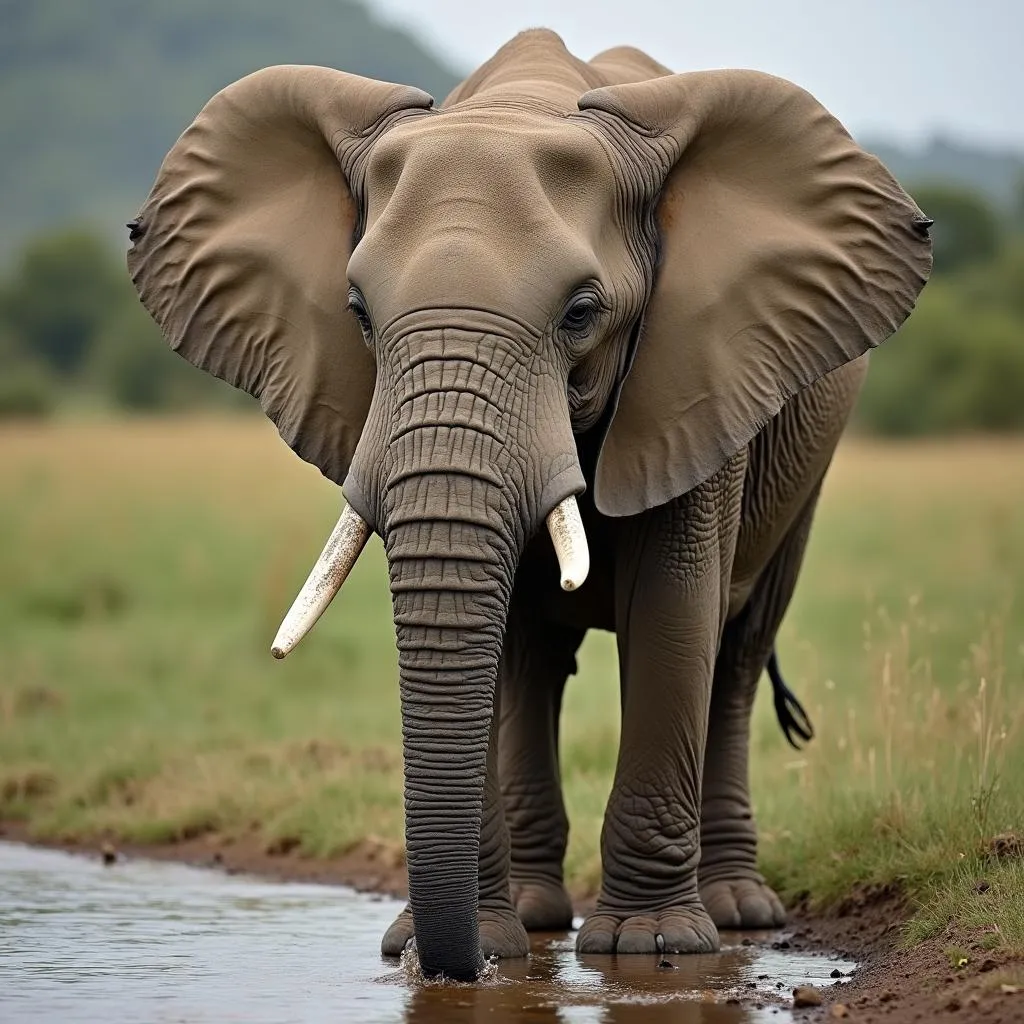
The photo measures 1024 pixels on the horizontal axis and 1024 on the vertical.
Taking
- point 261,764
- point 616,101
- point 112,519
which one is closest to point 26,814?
point 261,764

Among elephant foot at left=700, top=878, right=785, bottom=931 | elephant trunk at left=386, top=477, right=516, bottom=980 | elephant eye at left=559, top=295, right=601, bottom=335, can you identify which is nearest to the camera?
elephant trunk at left=386, top=477, right=516, bottom=980

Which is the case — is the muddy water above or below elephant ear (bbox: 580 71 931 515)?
below

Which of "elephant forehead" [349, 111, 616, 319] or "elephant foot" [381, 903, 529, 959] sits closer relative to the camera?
"elephant forehead" [349, 111, 616, 319]

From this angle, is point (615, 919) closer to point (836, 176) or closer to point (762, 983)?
point (762, 983)

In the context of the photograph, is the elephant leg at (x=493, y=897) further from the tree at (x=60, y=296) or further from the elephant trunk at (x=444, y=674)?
the tree at (x=60, y=296)

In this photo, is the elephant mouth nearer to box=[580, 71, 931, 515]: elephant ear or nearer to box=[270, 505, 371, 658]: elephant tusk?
box=[270, 505, 371, 658]: elephant tusk

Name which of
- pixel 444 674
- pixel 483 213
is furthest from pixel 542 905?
pixel 483 213

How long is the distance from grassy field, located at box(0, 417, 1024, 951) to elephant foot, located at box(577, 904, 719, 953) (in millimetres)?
670

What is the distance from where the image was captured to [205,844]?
922cm

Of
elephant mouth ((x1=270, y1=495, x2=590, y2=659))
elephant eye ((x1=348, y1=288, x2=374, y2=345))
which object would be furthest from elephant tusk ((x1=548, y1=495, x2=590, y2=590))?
elephant eye ((x1=348, y1=288, x2=374, y2=345))

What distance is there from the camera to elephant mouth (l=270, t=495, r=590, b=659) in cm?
548

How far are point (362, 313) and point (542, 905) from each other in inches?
92.3

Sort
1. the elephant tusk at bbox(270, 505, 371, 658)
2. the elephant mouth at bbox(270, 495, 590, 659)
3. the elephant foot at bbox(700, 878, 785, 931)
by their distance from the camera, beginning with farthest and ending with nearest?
1. the elephant foot at bbox(700, 878, 785, 931)
2. the elephant tusk at bbox(270, 505, 371, 658)
3. the elephant mouth at bbox(270, 495, 590, 659)

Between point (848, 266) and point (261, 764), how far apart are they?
4.61m
